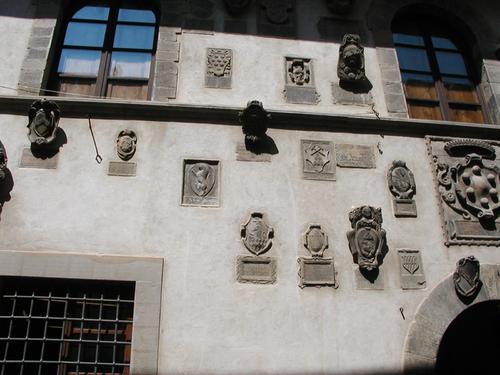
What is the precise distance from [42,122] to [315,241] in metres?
3.14

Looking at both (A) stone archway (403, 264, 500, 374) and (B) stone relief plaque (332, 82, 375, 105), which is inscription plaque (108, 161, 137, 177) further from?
(A) stone archway (403, 264, 500, 374)

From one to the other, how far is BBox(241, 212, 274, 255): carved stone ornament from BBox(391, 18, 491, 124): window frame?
2634 millimetres

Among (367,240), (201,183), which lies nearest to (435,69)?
(367,240)

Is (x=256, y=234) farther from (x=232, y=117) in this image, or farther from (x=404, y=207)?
(x=404, y=207)

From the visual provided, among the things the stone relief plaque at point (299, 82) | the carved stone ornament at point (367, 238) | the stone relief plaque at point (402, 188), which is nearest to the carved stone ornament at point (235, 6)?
the stone relief plaque at point (299, 82)

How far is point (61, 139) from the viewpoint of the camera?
514 centimetres

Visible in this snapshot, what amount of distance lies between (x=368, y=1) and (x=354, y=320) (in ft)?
14.1

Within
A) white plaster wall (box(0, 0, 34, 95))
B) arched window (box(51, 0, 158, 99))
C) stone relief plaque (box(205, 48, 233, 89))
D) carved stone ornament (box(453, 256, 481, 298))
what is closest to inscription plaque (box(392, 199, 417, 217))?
carved stone ornament (box(453, 256, 481, 298))

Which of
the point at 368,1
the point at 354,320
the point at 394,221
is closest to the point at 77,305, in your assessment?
the point at 354,320

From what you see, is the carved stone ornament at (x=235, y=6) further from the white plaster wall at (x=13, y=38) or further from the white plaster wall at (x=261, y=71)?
the white plaster wall at (x=13, y=38)

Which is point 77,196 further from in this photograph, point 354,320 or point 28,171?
point 354,320

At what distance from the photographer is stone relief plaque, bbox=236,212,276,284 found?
4.82 meters

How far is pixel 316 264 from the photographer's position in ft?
16.2

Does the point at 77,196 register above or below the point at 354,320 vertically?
above
